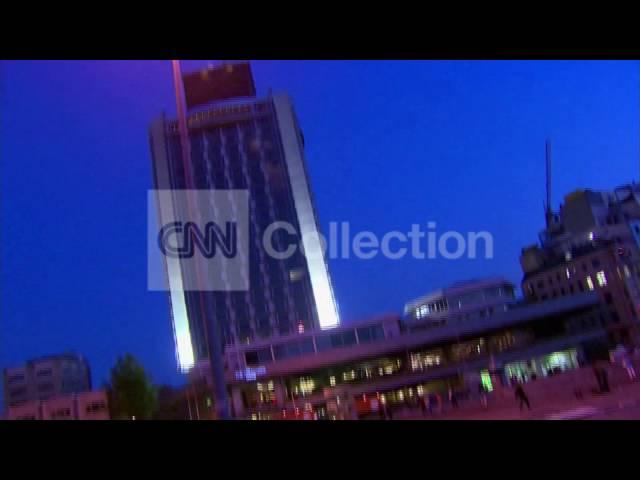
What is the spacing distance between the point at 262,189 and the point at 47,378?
43.5ft

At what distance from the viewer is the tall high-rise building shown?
19266mm

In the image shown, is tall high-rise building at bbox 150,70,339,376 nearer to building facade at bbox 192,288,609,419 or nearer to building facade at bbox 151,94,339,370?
building facade at bbox 151,94,339,370

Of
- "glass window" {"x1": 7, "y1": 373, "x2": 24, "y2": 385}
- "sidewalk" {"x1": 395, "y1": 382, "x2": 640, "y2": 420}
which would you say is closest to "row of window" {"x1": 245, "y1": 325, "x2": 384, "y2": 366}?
"glass window" {"x1": 7, "y1": 373, "x2": 24, "y2": 385}

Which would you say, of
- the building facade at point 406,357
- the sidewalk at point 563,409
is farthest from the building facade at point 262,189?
the sidewalk at point 563,409

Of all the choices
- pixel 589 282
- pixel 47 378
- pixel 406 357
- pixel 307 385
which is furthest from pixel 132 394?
pixel 589 282

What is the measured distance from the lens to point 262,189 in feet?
71.0

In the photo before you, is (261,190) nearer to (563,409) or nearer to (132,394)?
(132,394)

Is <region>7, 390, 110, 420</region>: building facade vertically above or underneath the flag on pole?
underneath

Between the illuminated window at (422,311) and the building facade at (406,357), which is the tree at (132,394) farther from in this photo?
the illuminated window at (422,311)

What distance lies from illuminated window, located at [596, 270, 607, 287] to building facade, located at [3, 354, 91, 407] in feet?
32.0

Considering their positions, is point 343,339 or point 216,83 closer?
point 216,83
